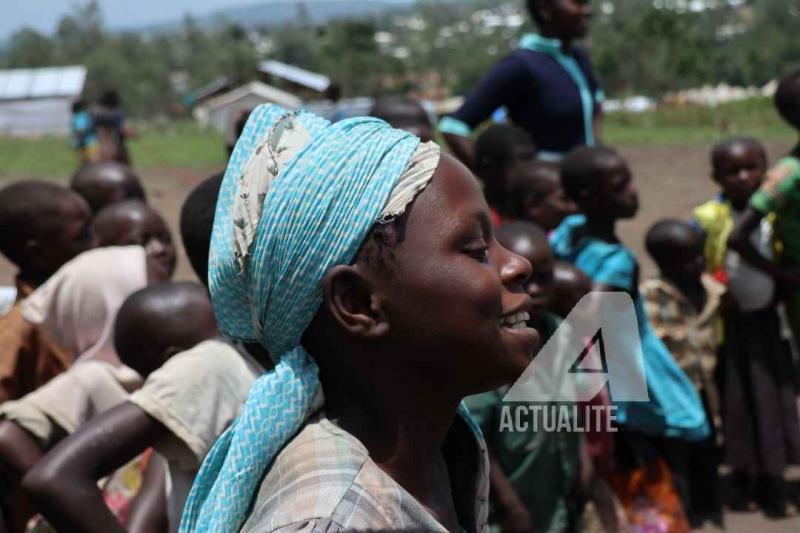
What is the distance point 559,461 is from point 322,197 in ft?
7.69

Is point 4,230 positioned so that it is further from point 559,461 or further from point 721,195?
point 721,195

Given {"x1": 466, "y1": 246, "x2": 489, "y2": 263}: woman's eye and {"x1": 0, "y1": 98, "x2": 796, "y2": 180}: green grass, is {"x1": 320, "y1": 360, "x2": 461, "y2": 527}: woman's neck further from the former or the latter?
{"x1": 0, "y1": 98, "x2": 796, "y2": 180}: green grass

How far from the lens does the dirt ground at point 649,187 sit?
10250mm

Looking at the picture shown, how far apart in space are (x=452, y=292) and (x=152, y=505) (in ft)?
4.16

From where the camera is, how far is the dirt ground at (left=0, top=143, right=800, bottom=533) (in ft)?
33.6

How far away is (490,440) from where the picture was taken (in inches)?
135

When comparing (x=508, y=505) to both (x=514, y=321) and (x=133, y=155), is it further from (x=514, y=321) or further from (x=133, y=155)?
(x=133, y=155)

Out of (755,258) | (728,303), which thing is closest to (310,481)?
(755,258)

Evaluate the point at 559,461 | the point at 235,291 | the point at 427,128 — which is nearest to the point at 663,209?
the point at 427,128

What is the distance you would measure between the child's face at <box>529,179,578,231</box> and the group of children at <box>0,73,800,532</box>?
1 centimetres

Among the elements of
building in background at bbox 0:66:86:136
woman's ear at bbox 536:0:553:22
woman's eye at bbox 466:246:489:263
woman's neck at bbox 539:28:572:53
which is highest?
woman's eye at bbox 466:246:489:263

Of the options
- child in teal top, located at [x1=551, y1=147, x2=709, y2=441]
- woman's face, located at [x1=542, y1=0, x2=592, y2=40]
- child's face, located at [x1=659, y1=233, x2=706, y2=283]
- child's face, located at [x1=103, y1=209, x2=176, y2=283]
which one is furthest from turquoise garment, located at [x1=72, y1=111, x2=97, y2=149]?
child in teal top, located at [x1=551, y1=147, x2=709, y2=441]

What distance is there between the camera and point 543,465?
353 centimetres

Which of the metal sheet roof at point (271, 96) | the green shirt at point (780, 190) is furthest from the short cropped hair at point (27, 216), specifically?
the metal sheet roof at point (271, 96)
